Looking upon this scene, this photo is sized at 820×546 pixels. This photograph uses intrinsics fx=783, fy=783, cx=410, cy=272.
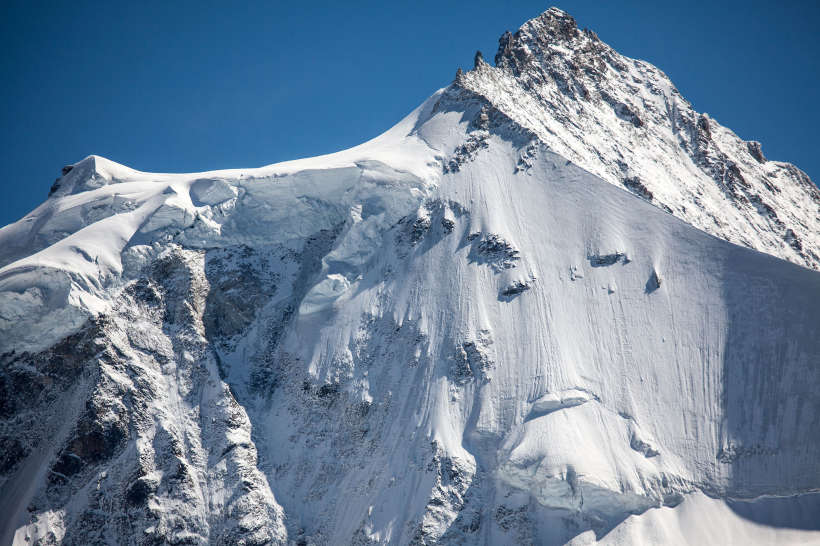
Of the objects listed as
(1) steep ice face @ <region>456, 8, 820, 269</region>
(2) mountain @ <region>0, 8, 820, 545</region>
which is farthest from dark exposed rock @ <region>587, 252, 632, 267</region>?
(1) steep ice face @ <region>456, 8, 820, 269</region>

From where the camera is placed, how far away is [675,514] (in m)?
59.6

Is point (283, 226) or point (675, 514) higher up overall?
point (283, 226)

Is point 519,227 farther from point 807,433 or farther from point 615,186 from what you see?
point 807,433

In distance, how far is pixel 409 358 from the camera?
7031cm

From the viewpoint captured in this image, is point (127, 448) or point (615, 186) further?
point (615, 186)

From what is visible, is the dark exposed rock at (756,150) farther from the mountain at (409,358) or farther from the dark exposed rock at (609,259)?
the dark exposed rock at (609,259)

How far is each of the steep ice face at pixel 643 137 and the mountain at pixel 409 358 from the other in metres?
2.25

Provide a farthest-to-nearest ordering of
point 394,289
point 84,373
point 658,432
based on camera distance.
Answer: point 394,289 < point 84,373 < point 658,432

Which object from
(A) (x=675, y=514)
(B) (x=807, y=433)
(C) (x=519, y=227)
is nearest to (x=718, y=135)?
(C) (x=519, y=227)

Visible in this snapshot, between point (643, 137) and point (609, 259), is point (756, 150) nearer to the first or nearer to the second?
point (643, 137)

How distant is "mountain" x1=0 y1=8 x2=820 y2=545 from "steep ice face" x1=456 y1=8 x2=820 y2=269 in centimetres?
225

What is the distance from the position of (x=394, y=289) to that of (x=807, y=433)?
37.1 meters

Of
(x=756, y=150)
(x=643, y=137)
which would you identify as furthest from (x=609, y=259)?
(x=756, y=150)

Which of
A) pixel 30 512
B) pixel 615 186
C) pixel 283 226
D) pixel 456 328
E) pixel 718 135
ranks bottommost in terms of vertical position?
pixel 30 512
